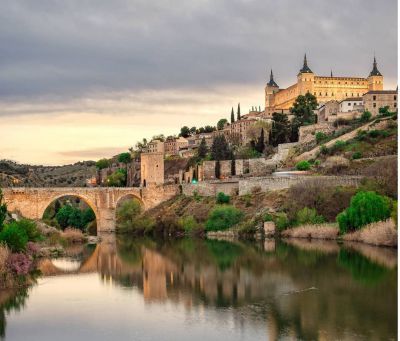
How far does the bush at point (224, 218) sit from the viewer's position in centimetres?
5337

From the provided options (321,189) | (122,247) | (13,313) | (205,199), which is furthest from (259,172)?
(13,313)

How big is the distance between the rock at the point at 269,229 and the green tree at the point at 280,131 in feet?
94.0

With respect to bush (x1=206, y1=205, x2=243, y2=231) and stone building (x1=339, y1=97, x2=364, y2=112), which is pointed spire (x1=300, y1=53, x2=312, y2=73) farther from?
bush (x1=206, y1=205, x2=243, y2=231)

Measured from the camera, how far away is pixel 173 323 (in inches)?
813

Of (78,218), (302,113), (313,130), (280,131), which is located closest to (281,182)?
(313,130)

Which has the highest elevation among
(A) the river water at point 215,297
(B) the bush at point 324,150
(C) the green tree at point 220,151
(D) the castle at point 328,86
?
(D) the castle at point 328,86

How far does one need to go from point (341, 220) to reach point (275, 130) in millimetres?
37258

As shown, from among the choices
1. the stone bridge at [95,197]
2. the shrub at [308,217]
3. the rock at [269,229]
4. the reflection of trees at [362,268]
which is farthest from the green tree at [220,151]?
the reflection of trees at [362,268]

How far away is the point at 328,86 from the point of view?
10594 centimetres

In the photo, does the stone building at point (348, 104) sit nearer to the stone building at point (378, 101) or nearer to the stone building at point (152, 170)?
the stone building at point (378, 101)

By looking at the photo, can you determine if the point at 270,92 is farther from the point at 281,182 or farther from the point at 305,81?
the point at 281,182

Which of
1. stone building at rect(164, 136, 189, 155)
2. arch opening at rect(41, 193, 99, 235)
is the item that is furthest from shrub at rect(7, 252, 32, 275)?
stone building at rect(164, 136, 189, 155)

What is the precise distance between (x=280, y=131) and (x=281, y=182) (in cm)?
2358

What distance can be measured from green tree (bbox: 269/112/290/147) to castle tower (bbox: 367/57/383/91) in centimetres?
2824
